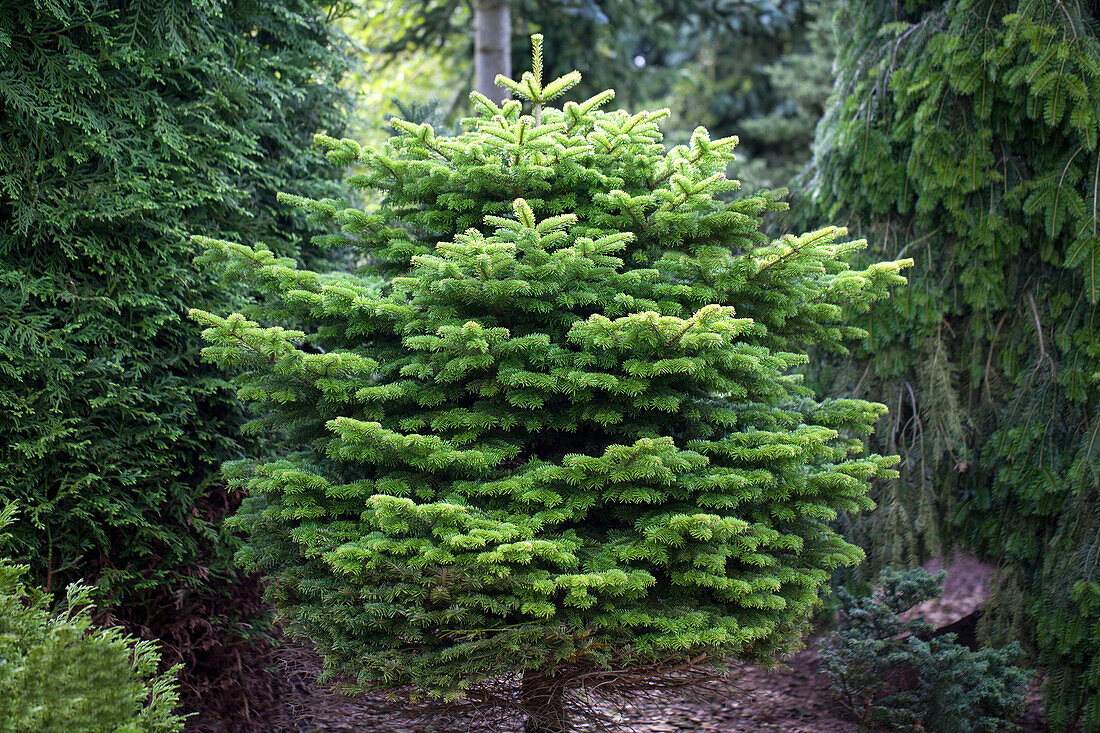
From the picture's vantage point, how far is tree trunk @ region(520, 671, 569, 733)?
2713 mm

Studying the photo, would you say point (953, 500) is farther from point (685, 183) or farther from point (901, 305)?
point (685, 183)

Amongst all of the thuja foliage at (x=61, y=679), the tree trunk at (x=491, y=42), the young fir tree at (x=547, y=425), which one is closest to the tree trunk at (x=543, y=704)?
the young fir tree at (x=547, y=425)

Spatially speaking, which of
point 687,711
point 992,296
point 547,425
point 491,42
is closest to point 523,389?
point 547,425

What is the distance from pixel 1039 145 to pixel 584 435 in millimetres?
2769

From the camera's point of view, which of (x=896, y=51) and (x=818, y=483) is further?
(x=896, y=51)

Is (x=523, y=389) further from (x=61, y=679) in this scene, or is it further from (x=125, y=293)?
(x=125, y=293)

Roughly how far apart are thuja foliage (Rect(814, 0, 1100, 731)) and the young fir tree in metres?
1.18

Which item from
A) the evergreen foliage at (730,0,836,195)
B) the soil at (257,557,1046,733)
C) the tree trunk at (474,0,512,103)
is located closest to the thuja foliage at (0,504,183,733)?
the soil at (257,557,1046,733)

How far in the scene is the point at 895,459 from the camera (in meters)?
2.77

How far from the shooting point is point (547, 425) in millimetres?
2863

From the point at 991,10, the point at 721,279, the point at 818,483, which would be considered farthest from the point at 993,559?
the point at 991,10

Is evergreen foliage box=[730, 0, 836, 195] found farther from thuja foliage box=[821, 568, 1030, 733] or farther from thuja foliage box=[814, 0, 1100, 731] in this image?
thuja foliage box=[821, 568, 1030, 733]

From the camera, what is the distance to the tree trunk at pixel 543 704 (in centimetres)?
271

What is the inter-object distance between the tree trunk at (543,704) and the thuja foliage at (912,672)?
163 centimetres
